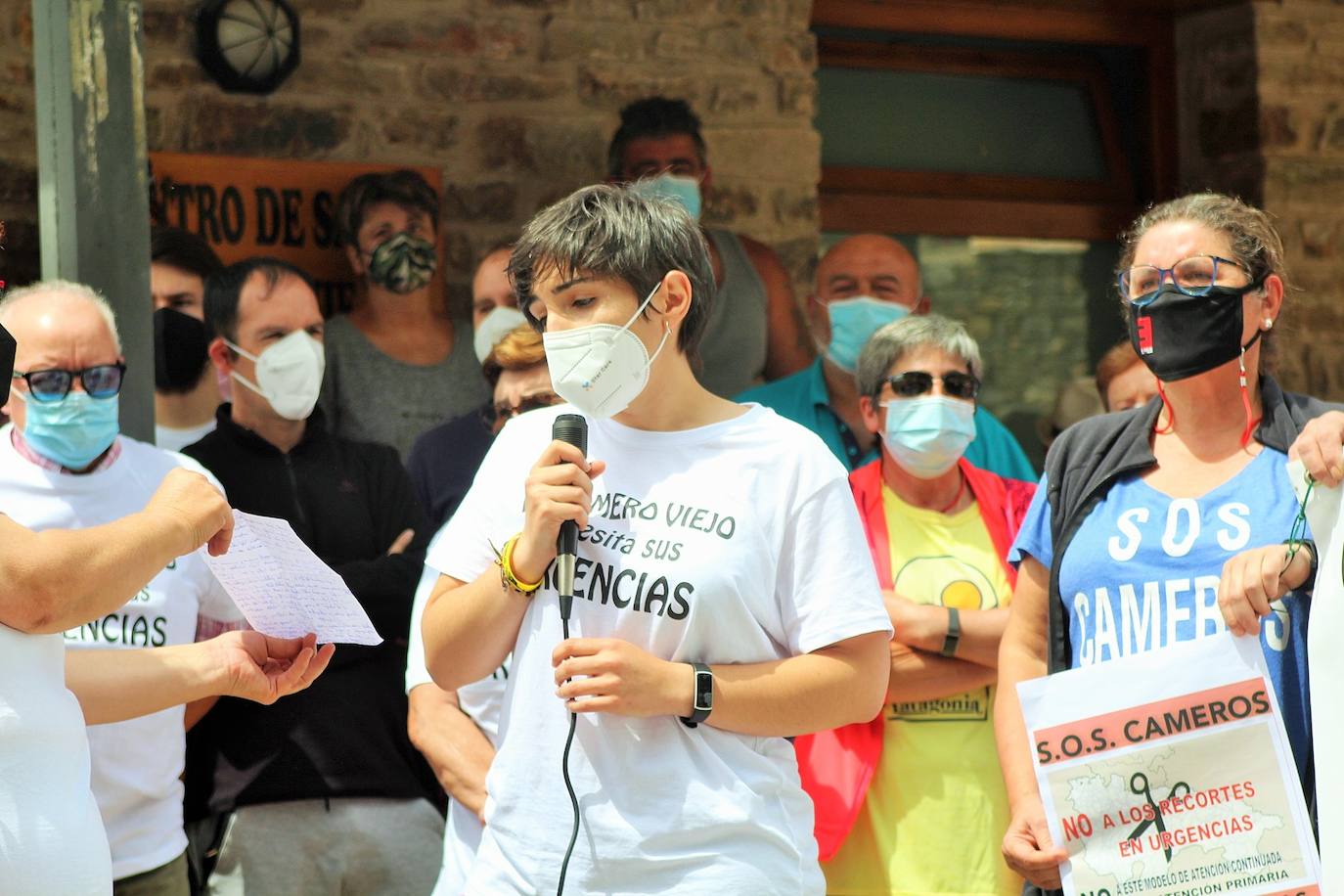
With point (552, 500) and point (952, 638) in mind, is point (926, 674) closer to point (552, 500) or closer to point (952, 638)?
point (952, 638)

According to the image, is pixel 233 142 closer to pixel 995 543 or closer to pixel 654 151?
pixel 654 151

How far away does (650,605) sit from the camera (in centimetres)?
268

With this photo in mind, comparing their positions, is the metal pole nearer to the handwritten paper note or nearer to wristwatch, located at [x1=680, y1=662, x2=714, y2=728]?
the handwritten paper note

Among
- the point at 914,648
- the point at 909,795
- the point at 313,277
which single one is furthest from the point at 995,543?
the point at 313,277

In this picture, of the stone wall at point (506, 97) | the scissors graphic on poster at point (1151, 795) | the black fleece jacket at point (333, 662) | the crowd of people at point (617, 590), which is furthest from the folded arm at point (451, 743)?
the stone wall at point (506, 97)

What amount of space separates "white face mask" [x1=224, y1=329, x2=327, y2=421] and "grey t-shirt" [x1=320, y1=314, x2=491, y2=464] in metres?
0.70

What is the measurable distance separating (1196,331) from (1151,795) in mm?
810

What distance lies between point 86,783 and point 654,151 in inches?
151

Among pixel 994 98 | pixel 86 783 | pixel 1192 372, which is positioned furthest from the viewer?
pixel 994 98

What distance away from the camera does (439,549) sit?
2.87 meters

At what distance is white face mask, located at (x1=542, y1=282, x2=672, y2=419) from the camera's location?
8.98ft

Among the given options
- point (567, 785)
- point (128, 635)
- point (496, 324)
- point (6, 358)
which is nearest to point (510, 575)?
point (567, 785)

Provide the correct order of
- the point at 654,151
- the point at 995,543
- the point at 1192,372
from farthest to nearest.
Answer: the point at 654,151
the point at 995,543
the point at 1192,372

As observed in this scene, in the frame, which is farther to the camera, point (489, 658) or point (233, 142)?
point (233, 142)
